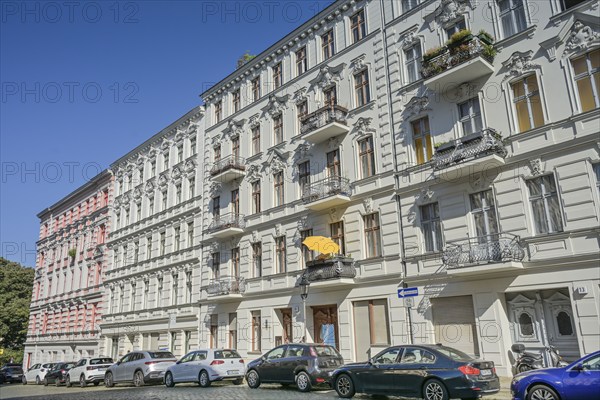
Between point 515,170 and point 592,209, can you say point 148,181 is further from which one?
point 592,209

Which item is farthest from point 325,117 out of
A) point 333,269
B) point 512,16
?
point 512,16

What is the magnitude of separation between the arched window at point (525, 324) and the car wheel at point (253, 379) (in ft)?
30.4

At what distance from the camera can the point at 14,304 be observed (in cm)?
5747

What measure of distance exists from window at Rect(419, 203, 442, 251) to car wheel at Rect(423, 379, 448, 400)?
24.5 feet

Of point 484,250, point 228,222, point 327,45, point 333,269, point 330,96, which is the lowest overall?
point 484,250

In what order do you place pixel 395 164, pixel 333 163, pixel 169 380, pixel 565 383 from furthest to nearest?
pixel 333 163 → pixel 395 164 → pixel 169 380 → pixel 565 383

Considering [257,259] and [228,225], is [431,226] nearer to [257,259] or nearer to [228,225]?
[257,259]

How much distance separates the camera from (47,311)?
169ft

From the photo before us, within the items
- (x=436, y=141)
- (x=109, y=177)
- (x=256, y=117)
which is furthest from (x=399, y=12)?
(x=109, y=177)

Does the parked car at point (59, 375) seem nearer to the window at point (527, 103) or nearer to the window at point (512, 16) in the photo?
the window at point (527, 103)

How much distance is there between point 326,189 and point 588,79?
11.5 meters

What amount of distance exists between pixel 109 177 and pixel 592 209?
39390 mm

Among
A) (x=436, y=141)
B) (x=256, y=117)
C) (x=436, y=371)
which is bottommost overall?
(x=436, y=371)

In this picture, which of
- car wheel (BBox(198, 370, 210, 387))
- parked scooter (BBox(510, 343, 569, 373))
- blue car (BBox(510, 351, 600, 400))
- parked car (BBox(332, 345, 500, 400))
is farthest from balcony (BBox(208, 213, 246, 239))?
blue car (BBox(510, 351, 600, 400))
